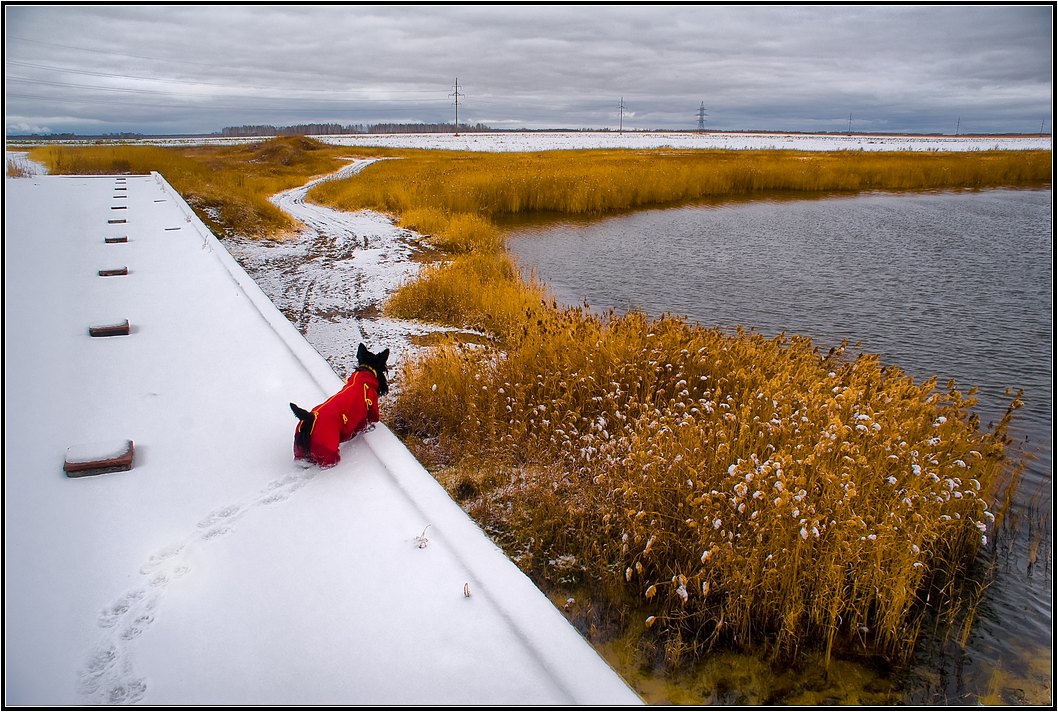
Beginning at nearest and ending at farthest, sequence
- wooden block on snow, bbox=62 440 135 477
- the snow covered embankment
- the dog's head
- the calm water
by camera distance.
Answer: wooden block on snow, bbox=62 440 135 477 → the calm water → the dog's head → the snow covered embankment

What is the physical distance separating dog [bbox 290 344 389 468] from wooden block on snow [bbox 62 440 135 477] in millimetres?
769

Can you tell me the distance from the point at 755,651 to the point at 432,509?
161 cm

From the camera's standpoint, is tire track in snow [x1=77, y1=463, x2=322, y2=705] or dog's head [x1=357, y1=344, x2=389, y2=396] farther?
dog's head [x1=357, y1=344, x2=389, y2=396]

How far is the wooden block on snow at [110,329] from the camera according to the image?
16.2ft

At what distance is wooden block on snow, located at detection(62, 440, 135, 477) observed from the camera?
3029mm

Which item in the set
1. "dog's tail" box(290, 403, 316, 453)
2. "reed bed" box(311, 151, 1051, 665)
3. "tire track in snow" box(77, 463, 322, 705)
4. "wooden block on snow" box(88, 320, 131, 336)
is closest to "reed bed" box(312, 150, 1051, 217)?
"wooden block on snow" box(88, 320, 131, 336)

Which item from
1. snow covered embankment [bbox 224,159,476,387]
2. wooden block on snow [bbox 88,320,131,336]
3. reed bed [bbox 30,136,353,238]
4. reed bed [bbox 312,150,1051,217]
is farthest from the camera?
reed bed [bbox 312,150,1051,217]

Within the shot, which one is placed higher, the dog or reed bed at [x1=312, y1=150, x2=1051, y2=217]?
reed bed at [x1=312, y1=150, x2=1051, y2=217]

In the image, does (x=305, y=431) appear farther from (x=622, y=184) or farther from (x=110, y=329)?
(x=622, y=184)


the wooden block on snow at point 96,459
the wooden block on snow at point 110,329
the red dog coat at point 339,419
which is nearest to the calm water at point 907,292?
the red dog coat at point 339,419

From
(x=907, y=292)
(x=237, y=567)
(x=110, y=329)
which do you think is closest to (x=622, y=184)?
(x=907, y=292)

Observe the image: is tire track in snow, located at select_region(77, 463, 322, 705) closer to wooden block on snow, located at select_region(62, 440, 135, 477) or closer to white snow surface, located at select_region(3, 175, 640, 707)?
white snow surface, located at select_region(3, 175, 640, 707)

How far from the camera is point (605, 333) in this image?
5.51 m

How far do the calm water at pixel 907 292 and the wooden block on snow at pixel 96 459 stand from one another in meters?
3.75
